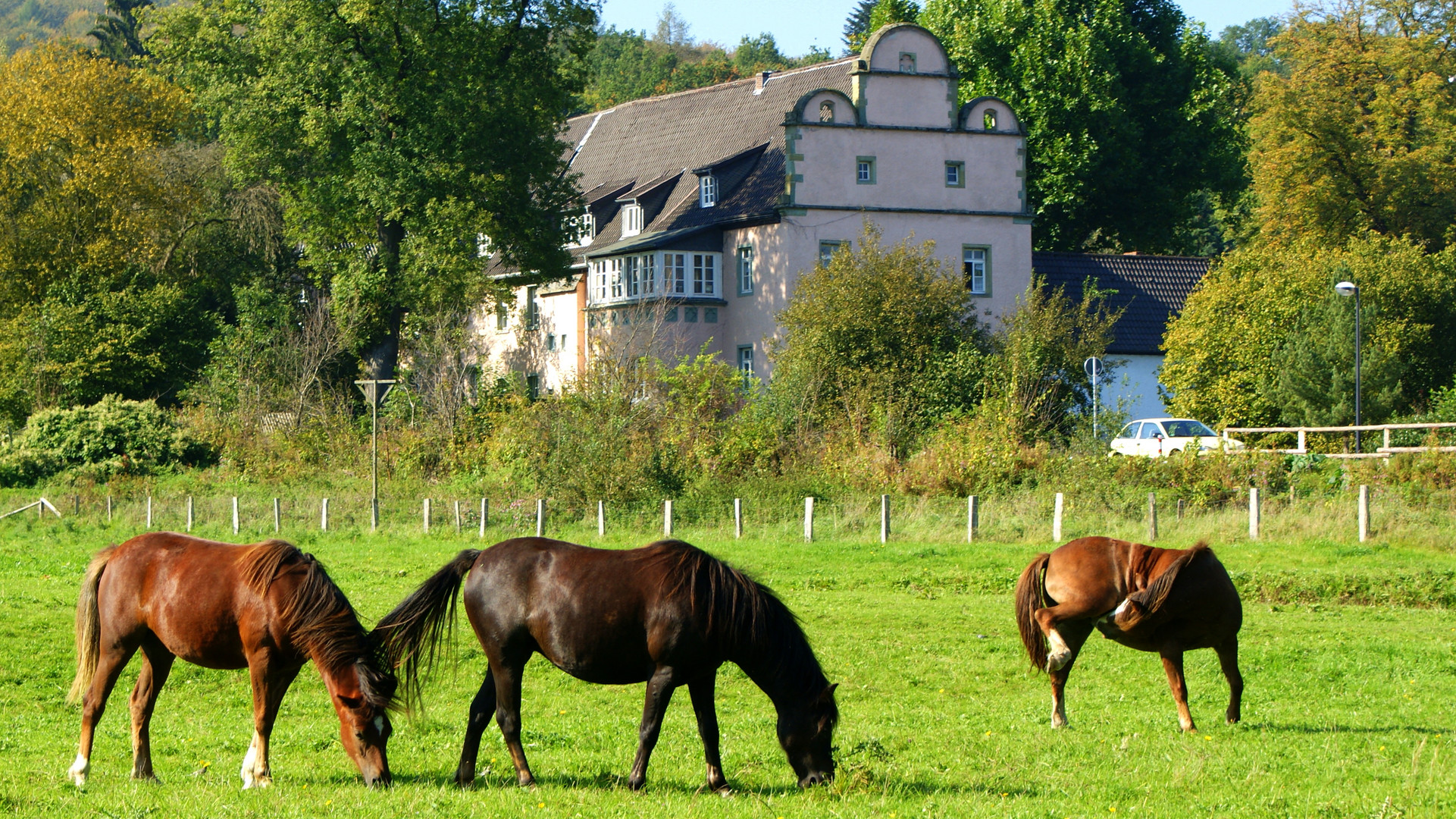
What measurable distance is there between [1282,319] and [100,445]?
116 ft

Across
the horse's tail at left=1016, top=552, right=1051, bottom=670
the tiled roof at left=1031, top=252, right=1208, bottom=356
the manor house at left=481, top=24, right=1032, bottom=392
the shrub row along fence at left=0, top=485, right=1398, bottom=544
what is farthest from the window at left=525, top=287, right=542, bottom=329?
the horse's tail at left=1016, top=552, right=1051, bottom=670

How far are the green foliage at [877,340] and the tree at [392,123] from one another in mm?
9737

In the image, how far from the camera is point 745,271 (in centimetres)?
4803

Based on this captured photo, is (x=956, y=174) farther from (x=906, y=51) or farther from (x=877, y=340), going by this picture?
(x=877, y=340)

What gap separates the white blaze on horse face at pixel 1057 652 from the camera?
35.0ft

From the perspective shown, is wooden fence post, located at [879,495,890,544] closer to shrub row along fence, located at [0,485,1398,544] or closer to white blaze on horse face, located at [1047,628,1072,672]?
shrub row along fence, located at [0,485,1398,544]

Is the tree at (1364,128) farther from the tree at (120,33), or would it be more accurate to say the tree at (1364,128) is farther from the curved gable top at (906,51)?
the tree at (120,33)

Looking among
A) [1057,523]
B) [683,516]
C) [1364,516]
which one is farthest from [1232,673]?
[683,516]

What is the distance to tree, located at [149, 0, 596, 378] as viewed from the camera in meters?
42.1

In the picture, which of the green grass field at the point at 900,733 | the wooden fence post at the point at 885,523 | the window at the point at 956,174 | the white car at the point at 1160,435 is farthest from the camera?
the window at the point at 956,174

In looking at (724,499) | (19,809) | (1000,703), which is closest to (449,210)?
(724,499)

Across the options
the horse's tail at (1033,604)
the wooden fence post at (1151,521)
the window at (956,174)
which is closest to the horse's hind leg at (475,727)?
the horse's tail at (1033,604)

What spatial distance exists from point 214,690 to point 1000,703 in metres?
7.66

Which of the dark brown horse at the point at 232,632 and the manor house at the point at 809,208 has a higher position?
the manor house at the point at 809,208
